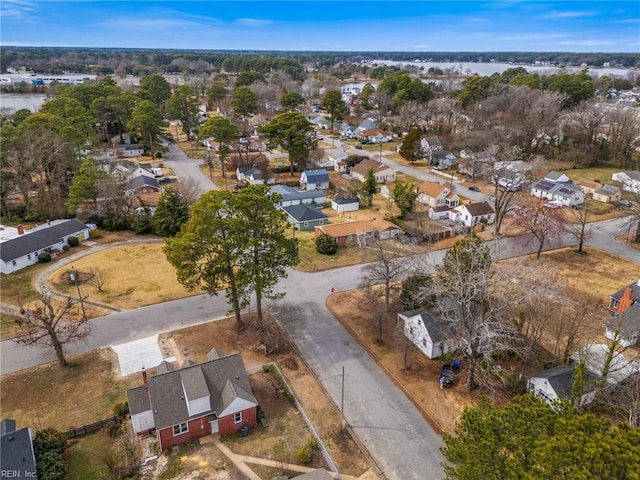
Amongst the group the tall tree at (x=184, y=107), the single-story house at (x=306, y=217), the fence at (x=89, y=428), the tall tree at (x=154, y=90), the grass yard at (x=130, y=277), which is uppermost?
the tall tree at (x=154, y=90)

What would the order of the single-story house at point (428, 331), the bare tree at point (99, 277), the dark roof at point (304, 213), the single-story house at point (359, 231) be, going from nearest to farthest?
the single-story house at point (428, 331) < the bare tree at point (99, 277) < the single-story house at point (359, 231) < the dark roof at point (304, 213)

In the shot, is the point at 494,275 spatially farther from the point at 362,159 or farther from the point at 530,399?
the point at 362,159

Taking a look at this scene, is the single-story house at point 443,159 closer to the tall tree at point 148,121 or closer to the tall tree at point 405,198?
the tall tree at point 405,198

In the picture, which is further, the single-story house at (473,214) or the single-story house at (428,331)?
the single-story house at (473,214)

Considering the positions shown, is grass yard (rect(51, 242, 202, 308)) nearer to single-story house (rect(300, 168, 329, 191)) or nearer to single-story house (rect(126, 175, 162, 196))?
single-story house (rect(126, 175, 162, 196))

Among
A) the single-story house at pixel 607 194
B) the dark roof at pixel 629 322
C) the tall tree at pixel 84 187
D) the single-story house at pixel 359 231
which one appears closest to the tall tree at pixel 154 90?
the tall tree at pixel 84 187

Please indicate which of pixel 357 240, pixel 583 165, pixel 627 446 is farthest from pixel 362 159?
pixel 627 446

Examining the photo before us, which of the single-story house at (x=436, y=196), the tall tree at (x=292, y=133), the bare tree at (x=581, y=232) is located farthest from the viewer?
the tall tree at (x=292, y=133)

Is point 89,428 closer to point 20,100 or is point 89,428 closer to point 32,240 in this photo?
point 32,240
